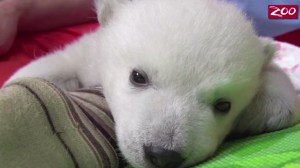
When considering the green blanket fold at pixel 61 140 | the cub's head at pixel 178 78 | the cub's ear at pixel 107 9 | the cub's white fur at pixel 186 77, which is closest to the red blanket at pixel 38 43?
the cub's ear at pixel 107 9

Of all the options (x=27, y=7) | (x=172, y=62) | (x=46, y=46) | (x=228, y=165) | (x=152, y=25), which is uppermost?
(x=27, y=7)

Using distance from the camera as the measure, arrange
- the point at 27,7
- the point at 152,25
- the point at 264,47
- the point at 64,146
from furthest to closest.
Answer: the point at 27,7 < the point at 264,47 < the point at 152,25 < the point at 64,146

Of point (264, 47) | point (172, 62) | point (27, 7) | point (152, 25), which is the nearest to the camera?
point (172, 62)

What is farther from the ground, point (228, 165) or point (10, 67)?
point (10, 67)

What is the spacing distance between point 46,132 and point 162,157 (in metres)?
0.25

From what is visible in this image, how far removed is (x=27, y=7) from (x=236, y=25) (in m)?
1.29

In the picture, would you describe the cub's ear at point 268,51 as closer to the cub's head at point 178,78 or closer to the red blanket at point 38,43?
the cub's head at point 178,78

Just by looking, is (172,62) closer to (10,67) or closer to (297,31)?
(10,67)

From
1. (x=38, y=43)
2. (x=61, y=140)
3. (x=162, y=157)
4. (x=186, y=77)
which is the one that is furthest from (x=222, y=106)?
(x=38, y=43)

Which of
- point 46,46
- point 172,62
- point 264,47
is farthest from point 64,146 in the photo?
point 46,46

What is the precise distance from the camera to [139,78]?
1208 mm

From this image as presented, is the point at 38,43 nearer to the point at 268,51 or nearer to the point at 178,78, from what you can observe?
the point at 268,51

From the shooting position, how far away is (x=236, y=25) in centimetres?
126

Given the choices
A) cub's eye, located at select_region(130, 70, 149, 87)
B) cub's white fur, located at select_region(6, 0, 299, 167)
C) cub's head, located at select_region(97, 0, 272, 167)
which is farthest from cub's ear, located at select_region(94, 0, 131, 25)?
cub's eye, located at select_region(130, 70, 149, 87)
